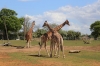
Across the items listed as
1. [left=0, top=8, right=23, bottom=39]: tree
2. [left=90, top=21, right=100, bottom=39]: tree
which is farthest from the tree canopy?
[left=90, top=21, right=100, bottom=39]: tree

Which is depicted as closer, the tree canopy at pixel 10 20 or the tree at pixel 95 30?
the tree canopy at pixel 10 20

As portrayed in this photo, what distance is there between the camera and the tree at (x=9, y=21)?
2999 inches

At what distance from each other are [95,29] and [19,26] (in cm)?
4426

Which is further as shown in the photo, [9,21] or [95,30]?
[95,30]

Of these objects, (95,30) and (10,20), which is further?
(95,30)

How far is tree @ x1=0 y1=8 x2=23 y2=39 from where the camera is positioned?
76.2m

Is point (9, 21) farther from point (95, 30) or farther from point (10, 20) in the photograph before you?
point (95, 30)

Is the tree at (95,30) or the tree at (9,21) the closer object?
the tree at (9,21)

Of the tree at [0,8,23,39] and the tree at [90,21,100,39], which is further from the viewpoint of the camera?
the tree at [90,21,100,39]

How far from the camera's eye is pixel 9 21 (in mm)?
77250

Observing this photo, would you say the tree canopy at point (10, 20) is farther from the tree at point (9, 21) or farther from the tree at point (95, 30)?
the tree at point (95, 30)

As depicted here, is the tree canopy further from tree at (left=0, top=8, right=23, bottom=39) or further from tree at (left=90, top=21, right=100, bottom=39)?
tree at (left=90, top=21, right=100, bottom=39)

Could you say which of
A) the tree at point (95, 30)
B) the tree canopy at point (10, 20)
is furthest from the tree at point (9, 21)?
the tree at point (95, 30)

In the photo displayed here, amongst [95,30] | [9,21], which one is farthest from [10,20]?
[95,30]
